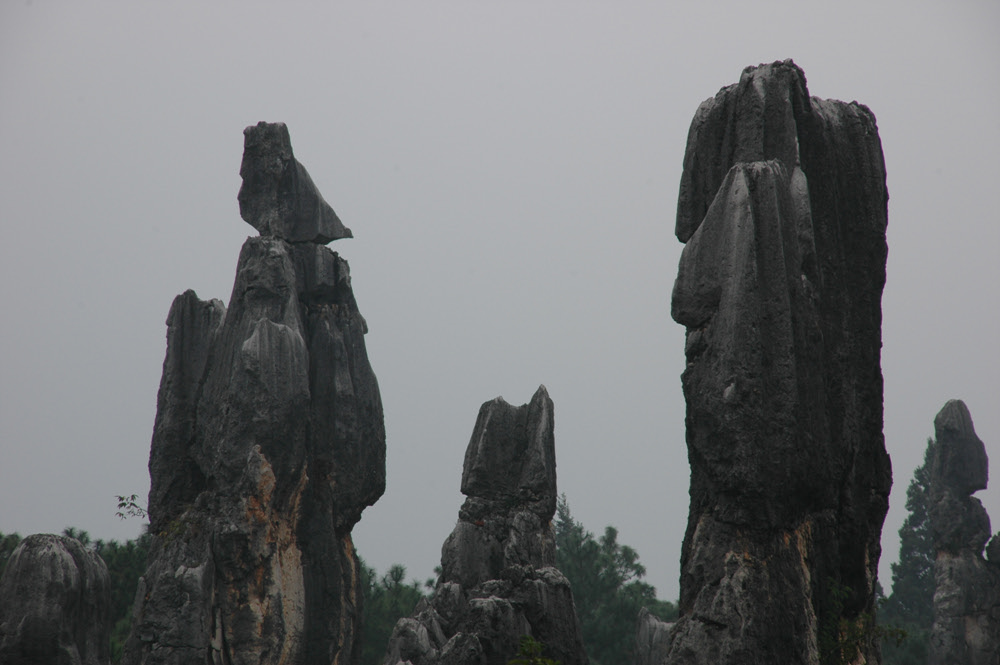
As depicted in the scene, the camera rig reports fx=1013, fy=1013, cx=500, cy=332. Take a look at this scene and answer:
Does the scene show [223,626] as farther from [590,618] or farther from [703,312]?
[590,618]

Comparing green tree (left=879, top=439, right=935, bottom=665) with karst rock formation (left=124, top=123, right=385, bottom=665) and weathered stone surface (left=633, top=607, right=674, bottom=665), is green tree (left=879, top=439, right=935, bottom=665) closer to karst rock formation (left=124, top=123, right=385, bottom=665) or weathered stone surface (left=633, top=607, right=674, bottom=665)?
weathered stone surface (left=633, top=607, right=674, bottom=665)

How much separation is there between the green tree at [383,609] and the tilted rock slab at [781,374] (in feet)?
103

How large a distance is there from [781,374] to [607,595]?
38.3 meters

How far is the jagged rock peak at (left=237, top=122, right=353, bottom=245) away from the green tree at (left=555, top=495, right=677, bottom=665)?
59.1 ft

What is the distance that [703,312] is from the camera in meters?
9.34

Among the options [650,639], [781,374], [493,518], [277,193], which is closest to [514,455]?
[493,518]

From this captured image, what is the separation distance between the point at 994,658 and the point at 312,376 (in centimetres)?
2600

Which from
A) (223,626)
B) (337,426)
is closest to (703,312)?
(223,626)

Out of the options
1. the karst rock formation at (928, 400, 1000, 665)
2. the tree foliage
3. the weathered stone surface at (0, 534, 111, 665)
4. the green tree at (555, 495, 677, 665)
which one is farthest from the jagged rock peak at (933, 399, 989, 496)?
the weathered stone surface at (0, 534, 111, 665)

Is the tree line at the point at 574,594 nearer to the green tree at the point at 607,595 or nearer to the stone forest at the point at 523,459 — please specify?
the green tree at the point at 607,595

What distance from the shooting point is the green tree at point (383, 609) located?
41.7 meters

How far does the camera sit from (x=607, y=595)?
149 ft

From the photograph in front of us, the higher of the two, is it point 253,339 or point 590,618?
point 253,339

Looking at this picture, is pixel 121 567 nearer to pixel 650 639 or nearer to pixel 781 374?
pixel 650 639
